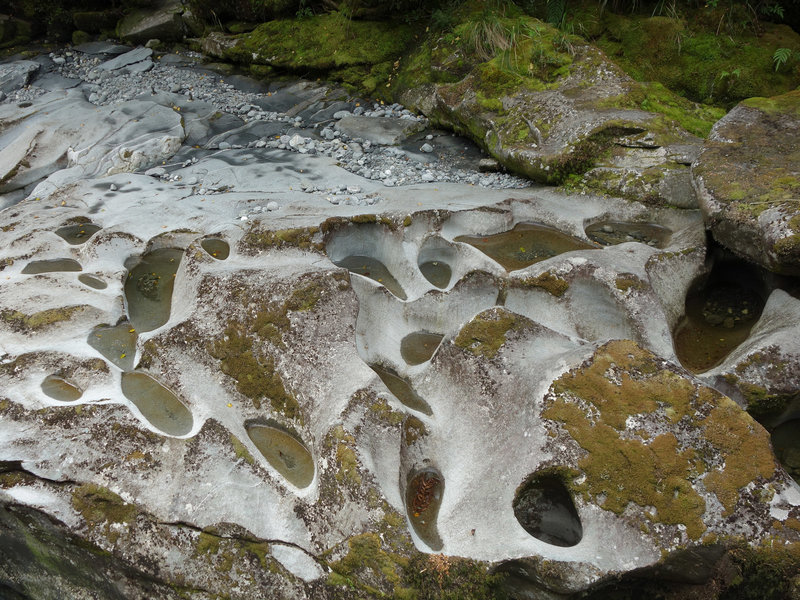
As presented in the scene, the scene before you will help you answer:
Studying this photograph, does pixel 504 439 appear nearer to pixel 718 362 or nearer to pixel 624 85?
pixel 718 362

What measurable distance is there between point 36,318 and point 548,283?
5.77m

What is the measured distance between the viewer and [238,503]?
17.3 ft

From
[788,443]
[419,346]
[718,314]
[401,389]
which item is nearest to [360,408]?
[401,389]

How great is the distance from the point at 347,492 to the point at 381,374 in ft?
5.54

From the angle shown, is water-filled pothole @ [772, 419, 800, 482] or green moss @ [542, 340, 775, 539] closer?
green moss @ [542, 340, 775, 539]

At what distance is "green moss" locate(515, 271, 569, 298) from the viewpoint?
269 inches

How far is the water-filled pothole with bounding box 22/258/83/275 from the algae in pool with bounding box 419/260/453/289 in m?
4.50

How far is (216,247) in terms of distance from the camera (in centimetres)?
810

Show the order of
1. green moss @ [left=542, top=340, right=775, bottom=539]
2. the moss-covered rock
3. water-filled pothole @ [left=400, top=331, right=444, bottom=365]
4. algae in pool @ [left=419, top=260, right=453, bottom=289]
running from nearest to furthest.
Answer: green moss @ [left=542, top=340, right=775, bottom=539] → water-filled pothole @ [left=400, top=331, right=444, bottom=365] → algae in pool @ [left=419, top=260, right=453, bottom=289] → the moss-covered rock

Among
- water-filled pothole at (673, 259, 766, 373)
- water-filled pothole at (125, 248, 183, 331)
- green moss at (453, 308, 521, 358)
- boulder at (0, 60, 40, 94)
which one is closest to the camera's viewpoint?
green moss at (453, 308, 521, 358)

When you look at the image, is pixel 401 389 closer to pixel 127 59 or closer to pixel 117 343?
pixel 117 343

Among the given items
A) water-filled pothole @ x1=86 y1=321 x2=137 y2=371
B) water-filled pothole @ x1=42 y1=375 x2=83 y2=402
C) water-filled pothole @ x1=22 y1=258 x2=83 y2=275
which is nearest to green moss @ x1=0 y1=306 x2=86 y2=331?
water-filled pothole @ x1=86 y1=321 x2=137 y2=371

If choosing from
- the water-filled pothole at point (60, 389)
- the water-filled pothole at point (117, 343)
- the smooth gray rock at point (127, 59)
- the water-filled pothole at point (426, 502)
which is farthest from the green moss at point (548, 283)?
the smooth gray rock at point (127, 59)

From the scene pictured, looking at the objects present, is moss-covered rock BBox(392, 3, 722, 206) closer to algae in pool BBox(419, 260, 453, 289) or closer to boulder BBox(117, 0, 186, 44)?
algae in pool BBox(419, 260, 453, 289)
